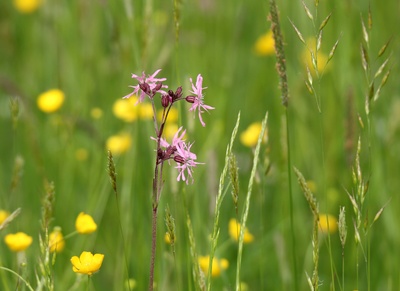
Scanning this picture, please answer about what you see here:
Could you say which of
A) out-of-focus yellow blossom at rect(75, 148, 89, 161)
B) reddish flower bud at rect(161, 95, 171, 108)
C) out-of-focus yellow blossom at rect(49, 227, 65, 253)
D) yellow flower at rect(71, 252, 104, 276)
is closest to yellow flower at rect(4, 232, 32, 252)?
out-of-focus yellow blossom at rect(49, 227, 65, 253)

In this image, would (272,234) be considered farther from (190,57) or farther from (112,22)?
(190,57)

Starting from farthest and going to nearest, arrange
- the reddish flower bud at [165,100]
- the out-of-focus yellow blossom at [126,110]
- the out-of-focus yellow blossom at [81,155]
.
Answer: the out-of-focus yellow blossom at [81,155]
the out-of-focus yellow blossom at [126,110]
the reddish flower bud at [165,100]

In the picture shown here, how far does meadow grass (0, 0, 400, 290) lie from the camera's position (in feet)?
7.87

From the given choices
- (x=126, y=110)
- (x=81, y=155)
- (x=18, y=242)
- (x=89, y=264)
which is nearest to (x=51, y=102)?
(x=126, y=110)

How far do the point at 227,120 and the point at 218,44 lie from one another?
0.56 metres

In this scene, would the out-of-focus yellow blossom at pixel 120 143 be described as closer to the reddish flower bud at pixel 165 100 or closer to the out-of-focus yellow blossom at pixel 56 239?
the out-of-focus yellow blossom at pixel 56 239

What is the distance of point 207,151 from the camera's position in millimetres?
2904

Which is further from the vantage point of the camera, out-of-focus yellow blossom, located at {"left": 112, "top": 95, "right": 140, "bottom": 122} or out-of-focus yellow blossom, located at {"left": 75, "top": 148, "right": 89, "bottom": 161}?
out-of-focus yellow blossom, located at {"left": 75, "top": 148, "right": 89, "bottom": 161}

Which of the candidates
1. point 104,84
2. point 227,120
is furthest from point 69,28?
point 227,120

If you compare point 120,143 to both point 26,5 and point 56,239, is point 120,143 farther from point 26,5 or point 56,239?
point 26,5

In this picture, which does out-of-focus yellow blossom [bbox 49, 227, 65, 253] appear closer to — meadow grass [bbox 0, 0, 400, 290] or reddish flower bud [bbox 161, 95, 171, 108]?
meadow grass [bbox 0, 0, 400, 290]

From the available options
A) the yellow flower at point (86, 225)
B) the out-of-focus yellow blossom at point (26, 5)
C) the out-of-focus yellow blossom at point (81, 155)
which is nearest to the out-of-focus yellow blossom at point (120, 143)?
the out-of-focus yellow blossom at point (81, 155)

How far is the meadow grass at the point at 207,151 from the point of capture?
94.4 inches

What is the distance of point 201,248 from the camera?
2.79 metres
